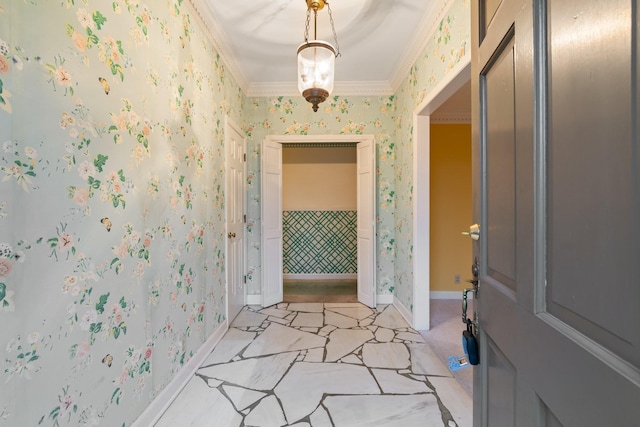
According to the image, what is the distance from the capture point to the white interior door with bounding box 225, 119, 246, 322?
2.79 metres

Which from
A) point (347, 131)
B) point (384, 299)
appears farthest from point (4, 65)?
point (384, 299)

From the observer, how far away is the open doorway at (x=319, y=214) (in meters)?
4.83

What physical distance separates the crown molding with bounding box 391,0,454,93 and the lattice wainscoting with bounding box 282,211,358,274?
2353 mm

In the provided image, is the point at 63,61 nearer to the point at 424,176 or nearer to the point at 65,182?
the point at 65,182

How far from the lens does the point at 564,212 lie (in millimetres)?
504

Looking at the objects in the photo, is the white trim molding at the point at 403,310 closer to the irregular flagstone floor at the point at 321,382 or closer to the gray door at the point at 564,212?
the irregular flagstone floor at the point at 321,382

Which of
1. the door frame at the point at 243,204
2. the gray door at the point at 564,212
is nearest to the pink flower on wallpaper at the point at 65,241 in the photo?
the gray door at the point at 564,212

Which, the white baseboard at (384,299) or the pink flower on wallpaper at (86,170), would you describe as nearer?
the pink flower on wallpaper at (86,170)

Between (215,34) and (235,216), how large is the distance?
1.64 meters

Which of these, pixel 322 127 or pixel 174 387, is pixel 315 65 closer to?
pixel 322 127

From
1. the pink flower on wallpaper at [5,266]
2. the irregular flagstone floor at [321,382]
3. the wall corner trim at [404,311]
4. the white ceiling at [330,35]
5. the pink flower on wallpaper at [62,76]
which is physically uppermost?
the white ceiling at [330,35]

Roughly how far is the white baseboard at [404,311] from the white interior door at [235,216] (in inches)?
69.3

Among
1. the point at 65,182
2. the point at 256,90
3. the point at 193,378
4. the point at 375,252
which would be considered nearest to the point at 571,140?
the point at 65,182

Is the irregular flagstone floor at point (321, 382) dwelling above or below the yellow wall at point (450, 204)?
below
